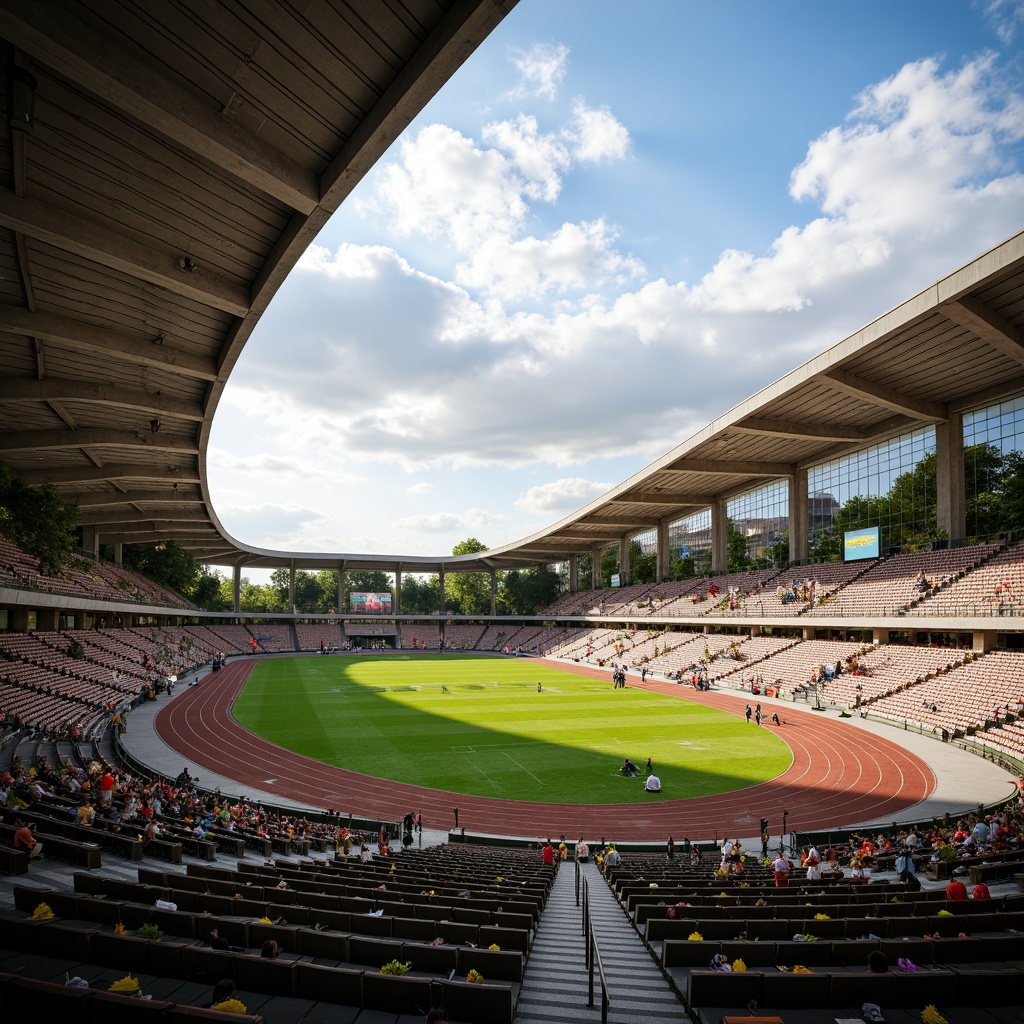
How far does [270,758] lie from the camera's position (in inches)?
1109

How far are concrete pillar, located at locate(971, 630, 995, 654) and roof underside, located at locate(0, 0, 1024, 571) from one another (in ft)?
48.1

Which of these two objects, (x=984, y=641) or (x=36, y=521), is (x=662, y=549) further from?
(x=36, y=521)

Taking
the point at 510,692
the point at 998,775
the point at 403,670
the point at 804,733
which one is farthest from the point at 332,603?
the point at 998,775

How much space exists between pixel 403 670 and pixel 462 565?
39843 millimetres

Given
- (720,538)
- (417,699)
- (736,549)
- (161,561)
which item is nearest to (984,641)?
(720,538)

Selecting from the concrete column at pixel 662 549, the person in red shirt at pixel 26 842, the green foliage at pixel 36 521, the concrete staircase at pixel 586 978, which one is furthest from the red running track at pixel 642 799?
the concrete column at pixel 662 549

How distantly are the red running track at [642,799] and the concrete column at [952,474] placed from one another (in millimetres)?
16085

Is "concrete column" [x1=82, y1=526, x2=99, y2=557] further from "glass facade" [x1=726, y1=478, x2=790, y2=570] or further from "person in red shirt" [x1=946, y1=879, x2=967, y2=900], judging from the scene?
"person in red shirt" [x1=946, y1=879, x2=967, y2=900]

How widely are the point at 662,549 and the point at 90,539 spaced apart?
6066cm

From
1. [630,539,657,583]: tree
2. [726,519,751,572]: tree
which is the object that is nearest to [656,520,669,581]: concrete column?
[630,539,657,583]: tree

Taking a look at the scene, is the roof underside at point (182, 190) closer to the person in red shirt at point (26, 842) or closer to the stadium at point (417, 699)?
the stadium at point (417, 699)

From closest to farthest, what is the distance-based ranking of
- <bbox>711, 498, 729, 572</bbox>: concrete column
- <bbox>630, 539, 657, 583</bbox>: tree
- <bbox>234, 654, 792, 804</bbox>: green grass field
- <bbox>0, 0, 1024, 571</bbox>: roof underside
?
<bbox>0, 0, 1024, 571</bbox>: roof underside < <bbox>234, 654, 792, 804</bbox>: green grass field < <bbox>711, 498, 729, 572</bbox>: concrete column < <bbox>630, 539, 657, 583</bbox>: tree

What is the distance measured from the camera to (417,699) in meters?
44.3

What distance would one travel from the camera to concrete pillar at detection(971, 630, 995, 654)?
109 ft
